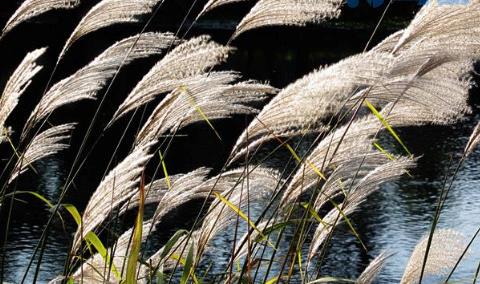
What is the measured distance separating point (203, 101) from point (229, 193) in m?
0.28

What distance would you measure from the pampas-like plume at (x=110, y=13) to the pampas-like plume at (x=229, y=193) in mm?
499

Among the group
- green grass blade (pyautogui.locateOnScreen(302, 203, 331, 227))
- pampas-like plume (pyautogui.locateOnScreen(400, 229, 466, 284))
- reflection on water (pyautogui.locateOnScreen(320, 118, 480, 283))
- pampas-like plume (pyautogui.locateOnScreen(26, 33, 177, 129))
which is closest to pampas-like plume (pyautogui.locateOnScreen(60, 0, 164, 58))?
pampas-like plume (pyautogui.locateOnScreen(26, 33, 177, 129))

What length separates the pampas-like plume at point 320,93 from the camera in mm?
2410

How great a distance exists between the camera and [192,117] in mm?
Result: 2711

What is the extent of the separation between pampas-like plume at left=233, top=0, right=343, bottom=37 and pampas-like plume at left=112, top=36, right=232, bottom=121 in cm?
9

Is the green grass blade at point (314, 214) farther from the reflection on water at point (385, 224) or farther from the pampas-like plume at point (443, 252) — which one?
the reflection on water at point (385, 224)

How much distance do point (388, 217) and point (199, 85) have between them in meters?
7.41

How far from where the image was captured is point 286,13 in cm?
272

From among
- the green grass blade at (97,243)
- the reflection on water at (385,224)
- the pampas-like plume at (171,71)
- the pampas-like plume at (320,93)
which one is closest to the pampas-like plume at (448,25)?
the pampas-like plume at (320,93)

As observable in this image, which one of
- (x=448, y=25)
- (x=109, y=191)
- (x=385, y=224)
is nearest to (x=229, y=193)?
(x=109, y=191)

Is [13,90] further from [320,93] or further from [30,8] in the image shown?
[320,93]

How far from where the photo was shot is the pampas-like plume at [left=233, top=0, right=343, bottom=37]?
268cm

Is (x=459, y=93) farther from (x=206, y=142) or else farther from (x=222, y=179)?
(x=206, y=142)

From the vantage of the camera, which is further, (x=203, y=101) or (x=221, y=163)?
(x=221, y=163)
